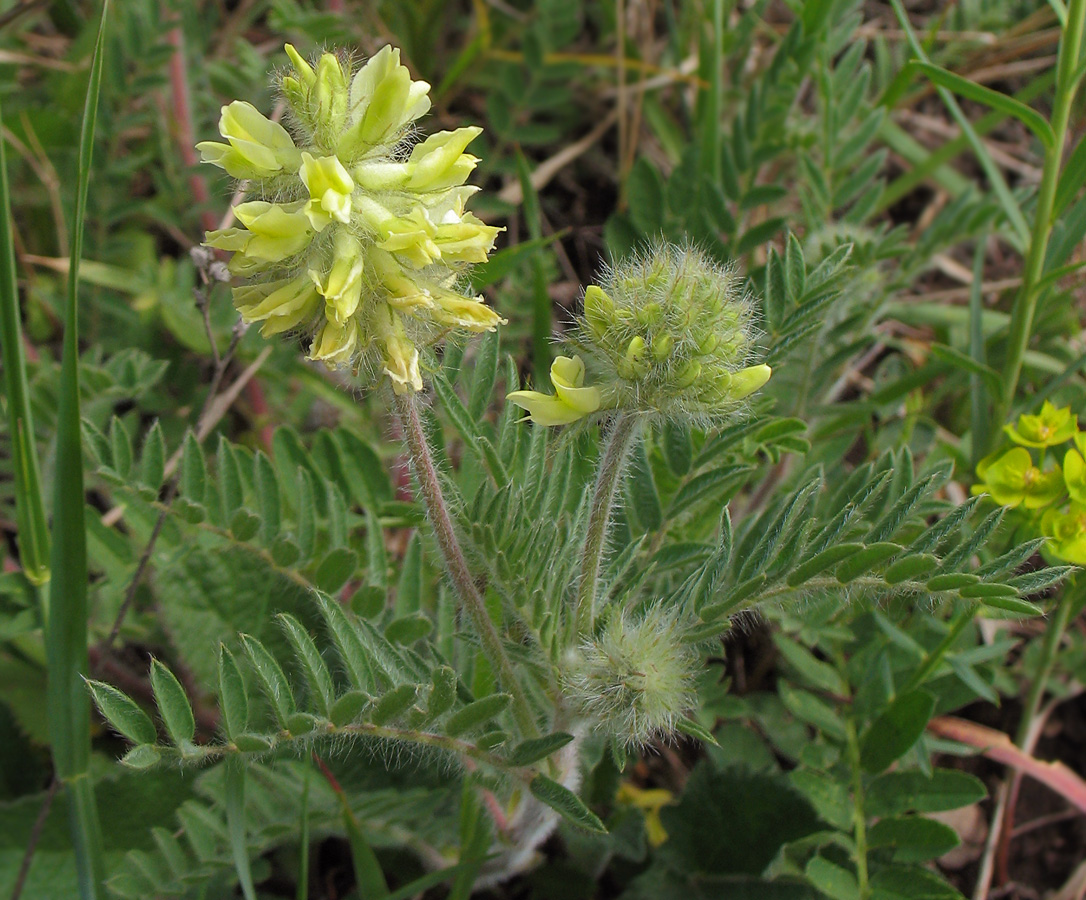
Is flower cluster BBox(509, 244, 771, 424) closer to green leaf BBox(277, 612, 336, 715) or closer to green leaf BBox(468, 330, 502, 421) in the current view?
green leaf BBox(468, 330, 502, 421)

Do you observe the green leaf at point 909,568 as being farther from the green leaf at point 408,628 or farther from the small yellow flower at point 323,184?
the small yellow flower at point 323,184

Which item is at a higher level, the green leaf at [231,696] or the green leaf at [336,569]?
the green leaf at [336,569]

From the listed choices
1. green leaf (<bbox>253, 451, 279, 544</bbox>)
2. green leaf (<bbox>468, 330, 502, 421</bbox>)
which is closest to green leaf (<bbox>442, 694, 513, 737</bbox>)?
green leaf (<bbox>468, 330, 502, 421</bbox>)

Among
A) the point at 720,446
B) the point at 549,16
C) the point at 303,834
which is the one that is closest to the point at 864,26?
the point at 549,16

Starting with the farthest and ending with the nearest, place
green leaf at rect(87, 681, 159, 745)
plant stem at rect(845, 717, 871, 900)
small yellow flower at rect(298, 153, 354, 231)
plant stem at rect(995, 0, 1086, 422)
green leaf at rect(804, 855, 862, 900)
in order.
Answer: plant stem at rect(995, 0, 1086, 422)
plant stem at rect(845, 717, 871, 900)
green leaf at rect(804, 855, 862, 900)
green leaf at rect(87, 681, 159, 745)
small yellow flower at rect(298, 153, 354, 231)

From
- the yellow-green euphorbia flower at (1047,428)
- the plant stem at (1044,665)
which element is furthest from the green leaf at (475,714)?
the plant stem at (1044,665)

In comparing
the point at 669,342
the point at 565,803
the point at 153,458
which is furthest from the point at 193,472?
the point at 669,342
